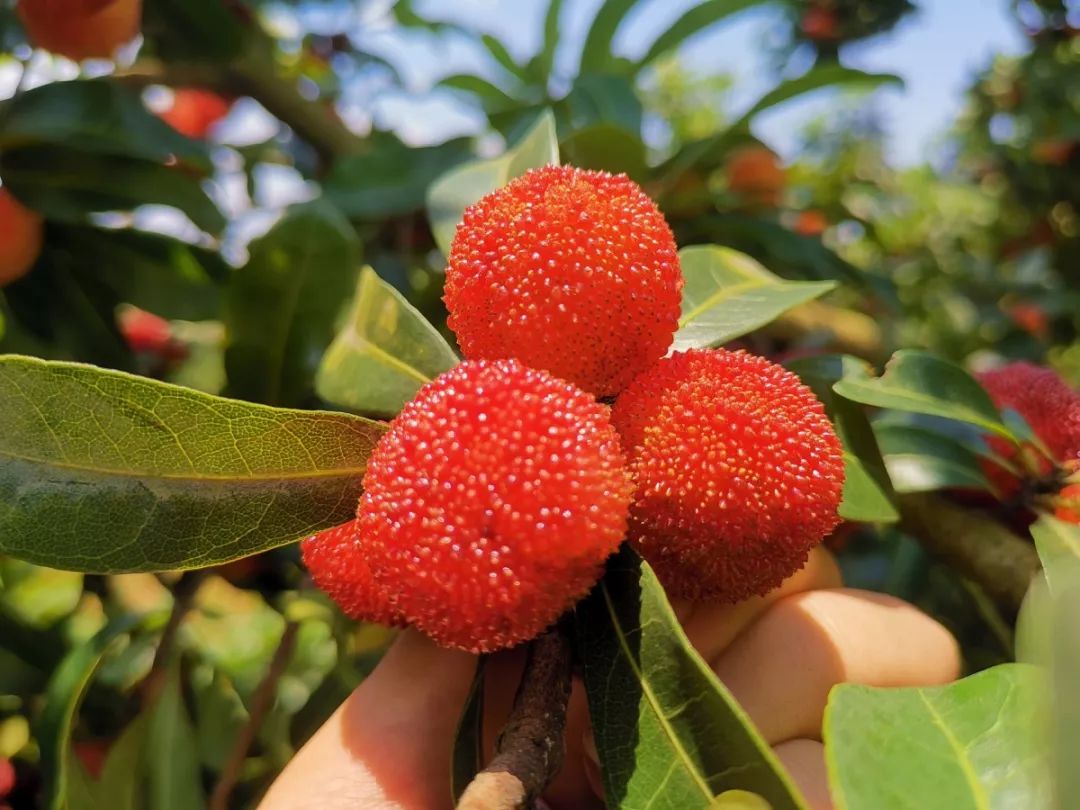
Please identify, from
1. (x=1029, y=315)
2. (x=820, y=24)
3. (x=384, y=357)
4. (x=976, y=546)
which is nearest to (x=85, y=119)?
(x=384, y=357)

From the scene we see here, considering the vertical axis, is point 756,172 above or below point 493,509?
below

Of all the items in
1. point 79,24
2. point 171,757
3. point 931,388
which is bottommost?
point 171,757

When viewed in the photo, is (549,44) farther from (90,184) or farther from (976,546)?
(976,546)

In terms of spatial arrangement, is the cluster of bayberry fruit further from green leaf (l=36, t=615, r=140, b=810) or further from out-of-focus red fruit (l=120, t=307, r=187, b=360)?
out-of-focus red fruit (l=120, t=307, r=187, b=360)

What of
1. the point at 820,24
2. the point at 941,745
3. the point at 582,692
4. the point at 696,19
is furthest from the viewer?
the point at 820,24

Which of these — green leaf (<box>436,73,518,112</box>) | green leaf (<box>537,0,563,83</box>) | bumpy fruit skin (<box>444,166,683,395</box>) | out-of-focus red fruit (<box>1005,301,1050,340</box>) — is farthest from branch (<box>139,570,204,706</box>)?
out-of-focus red fruit (<box>1005,301,1050,340</box>)

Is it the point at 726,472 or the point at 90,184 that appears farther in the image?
the point at 90,184
